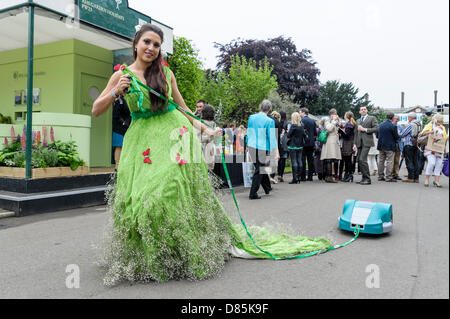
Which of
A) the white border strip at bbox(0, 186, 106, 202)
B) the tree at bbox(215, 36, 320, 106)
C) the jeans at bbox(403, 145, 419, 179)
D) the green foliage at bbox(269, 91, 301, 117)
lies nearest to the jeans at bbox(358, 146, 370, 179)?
the jeans at bbox(403, 145, 419, 179)

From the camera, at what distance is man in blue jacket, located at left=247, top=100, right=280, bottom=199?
7.38 metres

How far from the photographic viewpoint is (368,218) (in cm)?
439

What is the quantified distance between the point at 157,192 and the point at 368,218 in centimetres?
280

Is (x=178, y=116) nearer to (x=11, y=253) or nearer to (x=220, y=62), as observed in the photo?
(x=11, y=253)

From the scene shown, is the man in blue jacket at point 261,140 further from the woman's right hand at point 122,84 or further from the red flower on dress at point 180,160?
the woman's right hand at point 122,84

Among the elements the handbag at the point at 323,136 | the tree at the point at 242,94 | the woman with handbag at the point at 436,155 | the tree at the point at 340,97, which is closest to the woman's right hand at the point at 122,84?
the handbag at the point at 323,136

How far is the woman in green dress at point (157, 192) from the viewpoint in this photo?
9.25 ft

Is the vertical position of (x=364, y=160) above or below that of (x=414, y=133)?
below

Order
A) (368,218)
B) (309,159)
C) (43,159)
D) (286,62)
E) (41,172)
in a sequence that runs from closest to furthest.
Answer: (368,218) < (41,172) < (43,159) < (309,159) < (286,62)

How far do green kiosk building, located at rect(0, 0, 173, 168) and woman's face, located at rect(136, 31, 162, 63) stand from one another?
435 centimetres

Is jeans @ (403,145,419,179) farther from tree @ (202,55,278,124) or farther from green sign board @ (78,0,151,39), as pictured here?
tree @ (202,55,278,124)

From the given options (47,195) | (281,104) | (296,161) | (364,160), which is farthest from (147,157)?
(281,104)

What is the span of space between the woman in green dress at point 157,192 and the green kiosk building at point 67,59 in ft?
14.4

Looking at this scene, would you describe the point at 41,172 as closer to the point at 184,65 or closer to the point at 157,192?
the point at 157,192
